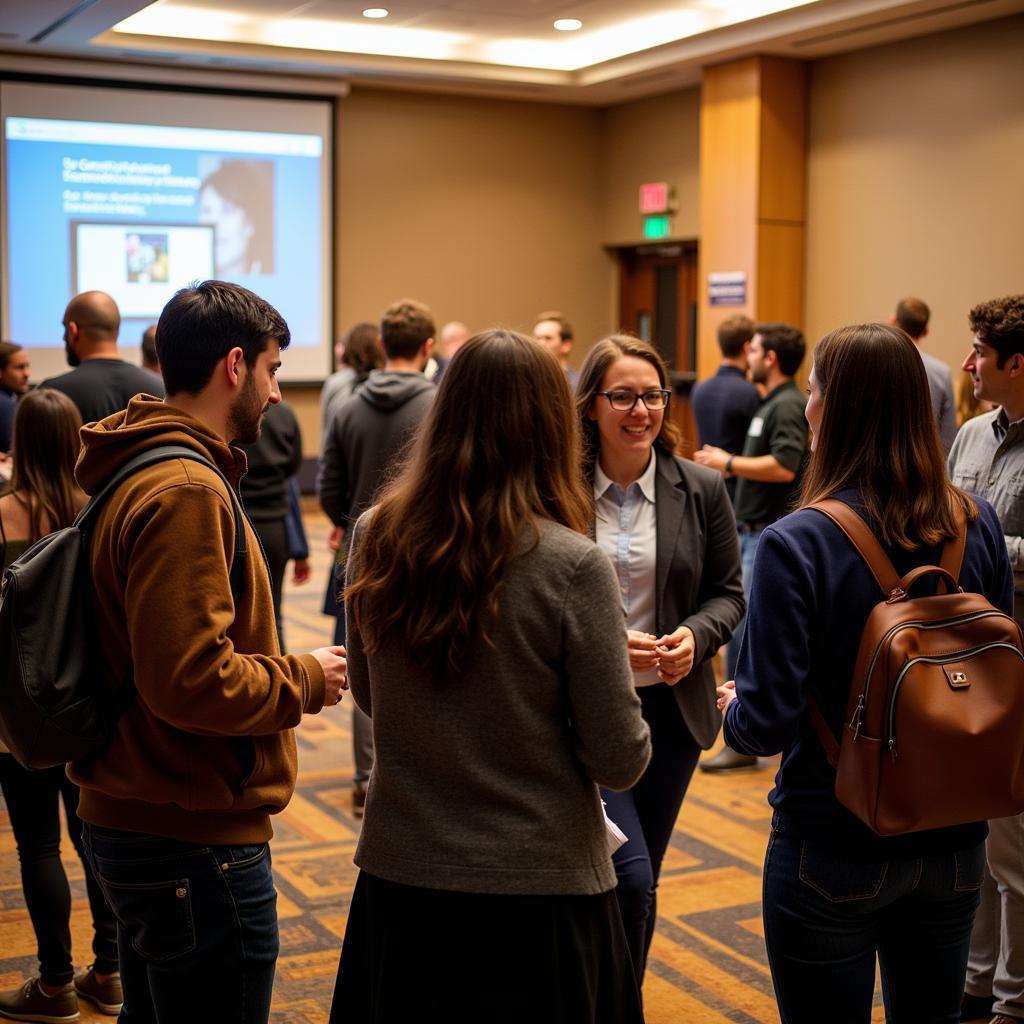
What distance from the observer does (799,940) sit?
1.91m

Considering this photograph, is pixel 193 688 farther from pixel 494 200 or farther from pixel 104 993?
pixel 494 200

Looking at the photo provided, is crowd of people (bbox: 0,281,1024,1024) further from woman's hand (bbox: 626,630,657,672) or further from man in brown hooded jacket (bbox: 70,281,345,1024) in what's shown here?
woman's hand (bbox: 626,630,657,672)

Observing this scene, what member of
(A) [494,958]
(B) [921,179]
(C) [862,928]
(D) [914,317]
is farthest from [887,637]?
(B) [921,179]

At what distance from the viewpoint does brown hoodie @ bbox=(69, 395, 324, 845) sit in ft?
5.71

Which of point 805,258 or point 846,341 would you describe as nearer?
point 846,341

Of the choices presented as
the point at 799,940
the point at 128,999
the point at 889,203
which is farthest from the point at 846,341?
the point at 889,203

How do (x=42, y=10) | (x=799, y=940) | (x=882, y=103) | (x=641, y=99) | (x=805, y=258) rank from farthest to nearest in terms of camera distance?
(x=641, y=99), (x=805, y=258), (x=882, y=103), (x=42, y=10), (x=799, y=940)

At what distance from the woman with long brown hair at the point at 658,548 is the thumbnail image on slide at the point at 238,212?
8.69 m

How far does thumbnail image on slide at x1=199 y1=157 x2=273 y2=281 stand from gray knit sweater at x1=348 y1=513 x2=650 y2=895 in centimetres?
977

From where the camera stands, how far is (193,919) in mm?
1839

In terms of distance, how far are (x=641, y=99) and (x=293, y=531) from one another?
7.92 m

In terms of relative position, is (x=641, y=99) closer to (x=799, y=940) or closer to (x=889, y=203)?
(x=889, y=203)

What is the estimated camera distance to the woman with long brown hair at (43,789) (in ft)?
9.74

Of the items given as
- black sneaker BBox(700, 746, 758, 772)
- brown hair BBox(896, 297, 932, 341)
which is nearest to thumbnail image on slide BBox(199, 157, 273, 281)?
brown hair BBox(896, 297, 932, 341)
